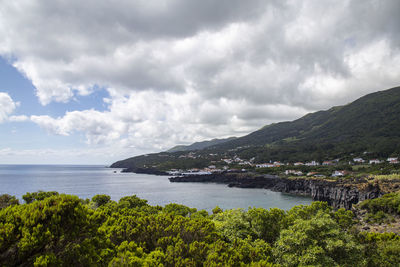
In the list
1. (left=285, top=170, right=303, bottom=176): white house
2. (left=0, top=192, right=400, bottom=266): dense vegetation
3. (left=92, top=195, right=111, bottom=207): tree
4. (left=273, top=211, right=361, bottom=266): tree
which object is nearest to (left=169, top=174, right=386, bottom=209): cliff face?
(left=285, top=170, right=303, bottom=176): white house

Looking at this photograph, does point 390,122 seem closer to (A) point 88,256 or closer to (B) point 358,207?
(B) point 358,207

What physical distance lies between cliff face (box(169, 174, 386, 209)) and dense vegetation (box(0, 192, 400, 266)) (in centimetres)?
4340

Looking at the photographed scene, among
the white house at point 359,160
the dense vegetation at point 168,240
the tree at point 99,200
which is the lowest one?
the white house at point 359,160

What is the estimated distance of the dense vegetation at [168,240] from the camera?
8922 mm

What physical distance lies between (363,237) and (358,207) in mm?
32904

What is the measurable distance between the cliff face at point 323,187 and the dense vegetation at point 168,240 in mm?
43403

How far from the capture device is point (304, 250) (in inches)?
600

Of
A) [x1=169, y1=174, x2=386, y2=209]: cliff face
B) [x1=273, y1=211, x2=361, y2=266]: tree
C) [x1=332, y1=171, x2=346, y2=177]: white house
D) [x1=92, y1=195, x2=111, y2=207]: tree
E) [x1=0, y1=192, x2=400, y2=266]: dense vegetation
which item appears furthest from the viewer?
[x1=332, y1=171, x2=346, y2=177]: white house

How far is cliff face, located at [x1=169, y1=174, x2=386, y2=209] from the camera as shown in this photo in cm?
→ 6016

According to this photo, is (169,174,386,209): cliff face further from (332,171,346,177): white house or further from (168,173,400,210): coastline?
(332,171,346,177): white house

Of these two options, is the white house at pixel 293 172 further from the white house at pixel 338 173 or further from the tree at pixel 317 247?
the tree at pixel 317 247

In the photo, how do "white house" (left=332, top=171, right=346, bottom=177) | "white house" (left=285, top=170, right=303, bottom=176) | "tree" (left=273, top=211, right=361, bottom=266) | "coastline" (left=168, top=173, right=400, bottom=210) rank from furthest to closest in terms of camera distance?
"white house" (left=285, top=170, right=303, bottom=176) < "white house" (left=332, top=171, right=346, bottom=177) < "coastline" (left=168, top=173, right=400, bottom=210) < "tree" (left=273, top=211, right=361, bottom=266)

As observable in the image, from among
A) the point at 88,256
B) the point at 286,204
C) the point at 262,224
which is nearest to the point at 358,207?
the point at 286,204

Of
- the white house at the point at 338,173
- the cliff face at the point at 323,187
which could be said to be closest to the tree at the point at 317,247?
the cliff face at the point at 323,187
